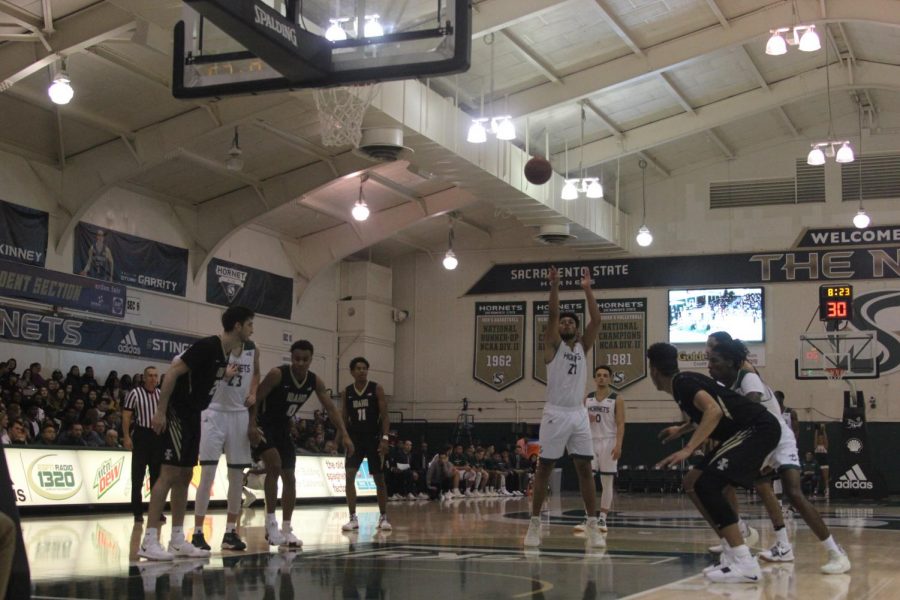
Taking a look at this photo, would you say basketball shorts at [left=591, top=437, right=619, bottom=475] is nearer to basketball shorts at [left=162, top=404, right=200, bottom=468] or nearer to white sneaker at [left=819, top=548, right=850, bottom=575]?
white sneaker at [left=819, top=548, right=850, bottom=575]

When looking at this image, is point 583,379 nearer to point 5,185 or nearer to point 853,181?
point 5,185

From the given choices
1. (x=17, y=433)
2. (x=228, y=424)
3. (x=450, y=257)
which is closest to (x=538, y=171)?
(x=17, y=433)

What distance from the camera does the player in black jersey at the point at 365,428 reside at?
37.2ft

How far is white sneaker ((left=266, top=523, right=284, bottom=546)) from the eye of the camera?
9039mm

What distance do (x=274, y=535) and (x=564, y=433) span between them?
276 cm

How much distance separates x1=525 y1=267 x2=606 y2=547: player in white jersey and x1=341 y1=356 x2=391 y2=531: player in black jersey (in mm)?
2114

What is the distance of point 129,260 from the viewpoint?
76.0 ft

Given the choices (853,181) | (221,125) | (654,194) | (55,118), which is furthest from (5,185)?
(853,181)

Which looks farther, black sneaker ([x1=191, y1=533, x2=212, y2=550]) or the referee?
the referee

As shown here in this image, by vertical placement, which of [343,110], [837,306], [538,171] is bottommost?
[837,306]

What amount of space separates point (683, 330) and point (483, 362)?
19.0 feet

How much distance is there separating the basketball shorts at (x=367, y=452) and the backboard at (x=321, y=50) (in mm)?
4245

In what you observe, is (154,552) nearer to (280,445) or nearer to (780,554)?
(280,445)

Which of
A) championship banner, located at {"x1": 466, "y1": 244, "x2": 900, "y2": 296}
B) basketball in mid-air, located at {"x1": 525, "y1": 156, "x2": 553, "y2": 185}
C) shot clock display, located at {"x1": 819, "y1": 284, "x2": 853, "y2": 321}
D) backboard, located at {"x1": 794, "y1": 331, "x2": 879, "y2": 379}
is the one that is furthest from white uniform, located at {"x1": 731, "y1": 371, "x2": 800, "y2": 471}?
championship banner, located at {"x1": 466, "y1": 244, "x2": 900, "y2": 296}
